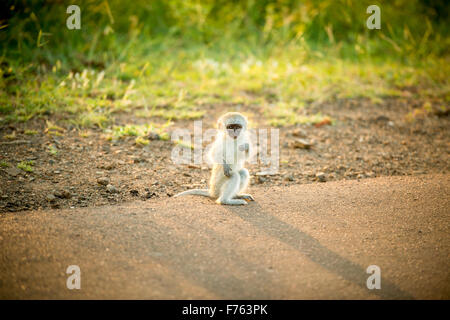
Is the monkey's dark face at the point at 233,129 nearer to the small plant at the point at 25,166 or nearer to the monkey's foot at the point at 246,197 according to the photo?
the monkey's foot at the point at 246,197

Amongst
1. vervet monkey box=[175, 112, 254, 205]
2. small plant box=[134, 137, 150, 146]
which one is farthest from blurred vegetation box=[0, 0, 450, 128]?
vervet monkey box=[175, 112, 254, 205]

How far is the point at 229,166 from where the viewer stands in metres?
4.40

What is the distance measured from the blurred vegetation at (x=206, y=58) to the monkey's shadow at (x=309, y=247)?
2.97m

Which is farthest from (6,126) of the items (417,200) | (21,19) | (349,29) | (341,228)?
(349,29)

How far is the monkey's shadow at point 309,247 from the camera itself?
2899mm

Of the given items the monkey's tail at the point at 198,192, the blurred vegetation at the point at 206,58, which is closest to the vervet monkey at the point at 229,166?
the monkey's tail at the point at 198,192

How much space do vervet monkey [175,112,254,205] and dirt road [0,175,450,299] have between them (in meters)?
0.14

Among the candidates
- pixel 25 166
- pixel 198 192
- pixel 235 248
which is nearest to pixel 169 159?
pixel 198 192

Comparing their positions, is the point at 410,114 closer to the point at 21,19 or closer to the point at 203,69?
the point at 203,69

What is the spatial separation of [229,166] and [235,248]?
1.30m

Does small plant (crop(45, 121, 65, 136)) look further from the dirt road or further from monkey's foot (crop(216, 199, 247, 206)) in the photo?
monkey's foot (crop(216, 199, 247, 206))

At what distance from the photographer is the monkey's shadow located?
2.90 meters

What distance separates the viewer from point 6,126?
5.44 metres

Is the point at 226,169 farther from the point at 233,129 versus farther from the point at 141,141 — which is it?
the point at 141,141
